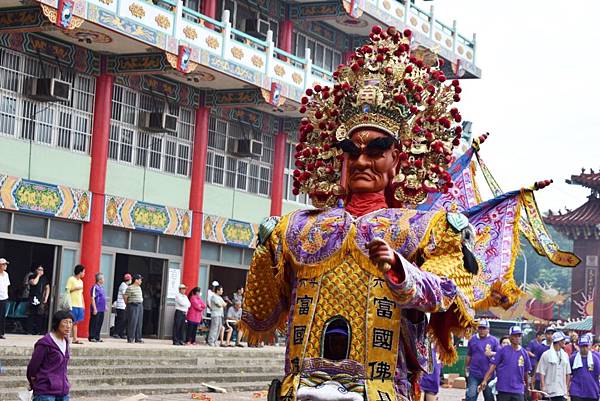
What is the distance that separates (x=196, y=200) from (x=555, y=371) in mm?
11803

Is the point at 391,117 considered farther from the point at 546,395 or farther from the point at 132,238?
the point at 132,238

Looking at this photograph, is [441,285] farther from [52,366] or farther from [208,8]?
[208,8]

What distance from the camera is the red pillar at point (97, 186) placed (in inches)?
948

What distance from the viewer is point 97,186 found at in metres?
24.5

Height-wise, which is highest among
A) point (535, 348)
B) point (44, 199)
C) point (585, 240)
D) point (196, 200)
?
point (585, 240)

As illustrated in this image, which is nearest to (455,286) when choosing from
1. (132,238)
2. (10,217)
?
(10,217)

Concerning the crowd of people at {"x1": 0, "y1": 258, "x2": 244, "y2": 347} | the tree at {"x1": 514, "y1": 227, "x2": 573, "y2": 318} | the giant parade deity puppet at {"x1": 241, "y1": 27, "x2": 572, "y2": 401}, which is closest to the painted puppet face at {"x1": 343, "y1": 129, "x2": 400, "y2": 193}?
the giant parade deity puppet at {"x1": 241, "y1": 27, "x2": 572, "y2": 401}

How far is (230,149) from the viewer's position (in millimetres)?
29906

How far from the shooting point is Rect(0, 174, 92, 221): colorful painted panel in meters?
22.1

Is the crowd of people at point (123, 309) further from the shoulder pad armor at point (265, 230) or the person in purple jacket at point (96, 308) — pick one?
the shoulder pad armor at point (265, 230)

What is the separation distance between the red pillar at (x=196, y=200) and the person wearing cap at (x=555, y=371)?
432 inches

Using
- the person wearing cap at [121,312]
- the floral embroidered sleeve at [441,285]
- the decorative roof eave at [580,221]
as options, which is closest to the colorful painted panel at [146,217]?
the person wearing cap at [121,312]

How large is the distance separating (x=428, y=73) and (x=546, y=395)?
12.7 metres

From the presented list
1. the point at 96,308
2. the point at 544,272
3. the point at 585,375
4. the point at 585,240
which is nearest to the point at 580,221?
the point at 585,240
